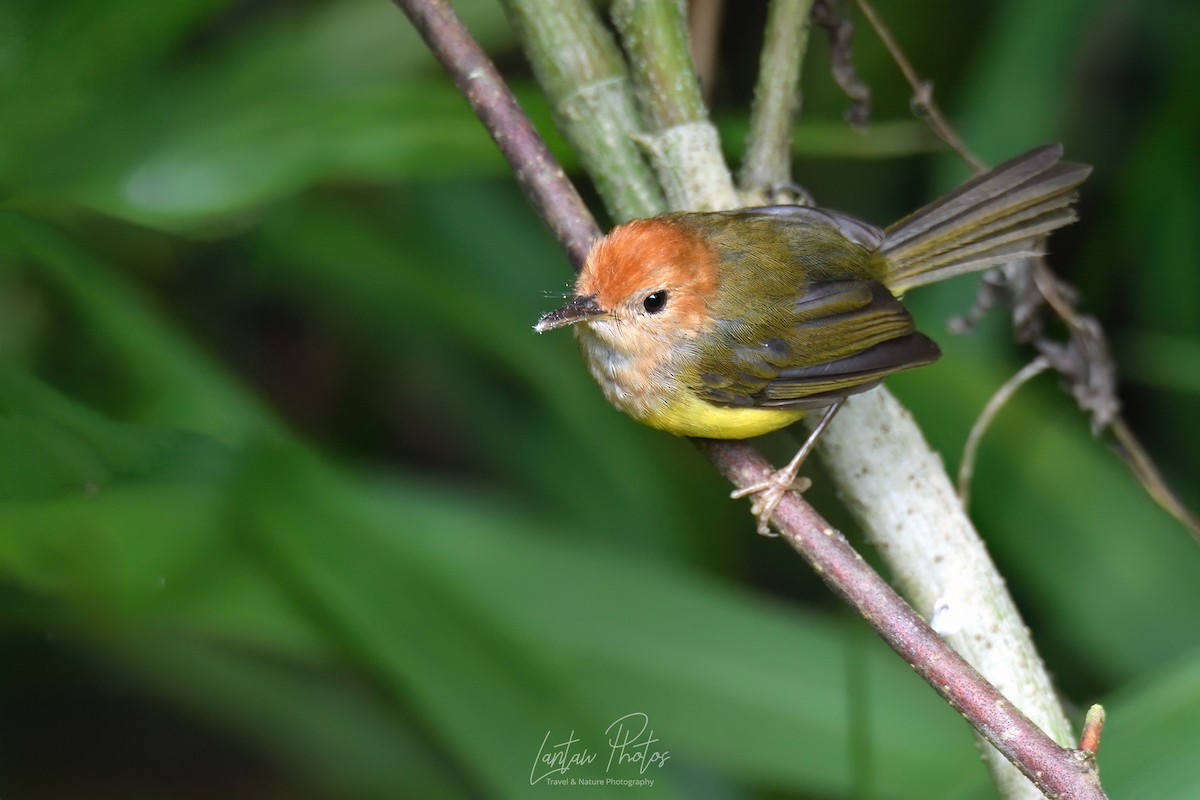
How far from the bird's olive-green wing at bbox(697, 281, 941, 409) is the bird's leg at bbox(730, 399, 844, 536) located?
0.07 m

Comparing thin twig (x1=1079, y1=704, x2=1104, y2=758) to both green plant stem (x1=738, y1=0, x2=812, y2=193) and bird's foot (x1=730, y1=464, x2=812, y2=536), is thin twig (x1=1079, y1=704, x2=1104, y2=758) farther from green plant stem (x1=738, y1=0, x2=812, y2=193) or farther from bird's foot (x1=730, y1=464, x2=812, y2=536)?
green plant stem (x1=738, y1=0, x2=812, y2=193)

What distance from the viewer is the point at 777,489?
1866 millimetres

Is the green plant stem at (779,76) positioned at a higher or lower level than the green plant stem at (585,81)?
higher

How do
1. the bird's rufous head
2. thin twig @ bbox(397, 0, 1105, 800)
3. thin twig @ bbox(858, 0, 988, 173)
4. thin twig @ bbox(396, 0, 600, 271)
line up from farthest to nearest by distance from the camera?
thin twig @ bbox(858, 0, 988, 173) < the bird's rufous head < thin twig @ bbox(396, 0, 600, 271) < thin twig @ bbox(397, 0, 1105, 800)

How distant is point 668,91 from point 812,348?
623 millimetres

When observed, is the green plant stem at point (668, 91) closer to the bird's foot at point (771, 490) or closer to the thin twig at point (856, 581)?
the thin twig at point (856, 581)

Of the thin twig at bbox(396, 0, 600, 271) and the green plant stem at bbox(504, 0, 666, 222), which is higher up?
the green plant stem at bbox(504, 0, 666, 222)

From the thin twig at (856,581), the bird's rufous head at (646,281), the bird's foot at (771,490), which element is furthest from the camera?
the bird's rufous head at (646,281)

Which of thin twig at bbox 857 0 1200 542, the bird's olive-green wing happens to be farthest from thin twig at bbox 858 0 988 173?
the bird's olive-green wing

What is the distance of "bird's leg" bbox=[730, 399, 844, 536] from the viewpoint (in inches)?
74.4

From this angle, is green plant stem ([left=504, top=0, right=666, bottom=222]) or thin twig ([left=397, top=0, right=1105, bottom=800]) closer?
thin twig ([left=397, top=0, right=1105, bottom=800])

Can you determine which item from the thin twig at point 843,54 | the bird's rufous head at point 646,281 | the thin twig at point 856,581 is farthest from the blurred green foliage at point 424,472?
the bird's rufous head at point 646,281

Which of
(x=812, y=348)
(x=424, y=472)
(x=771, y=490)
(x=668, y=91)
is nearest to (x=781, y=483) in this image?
(x=771, y=490)

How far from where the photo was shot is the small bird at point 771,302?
217 cm
